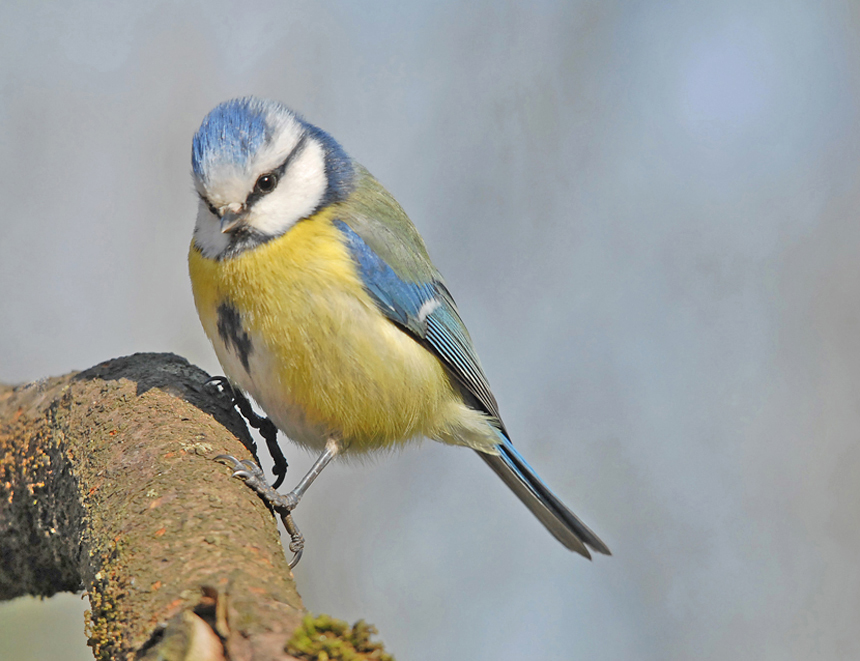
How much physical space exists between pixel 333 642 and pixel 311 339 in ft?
4.08

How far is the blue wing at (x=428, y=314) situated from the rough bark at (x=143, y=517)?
575 millimetres

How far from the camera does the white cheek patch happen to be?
2215 millimetres

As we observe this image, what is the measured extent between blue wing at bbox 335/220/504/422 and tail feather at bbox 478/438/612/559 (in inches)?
5.3

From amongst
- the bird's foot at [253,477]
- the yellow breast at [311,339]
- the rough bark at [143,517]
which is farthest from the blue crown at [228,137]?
the bird's foot at [253,477]

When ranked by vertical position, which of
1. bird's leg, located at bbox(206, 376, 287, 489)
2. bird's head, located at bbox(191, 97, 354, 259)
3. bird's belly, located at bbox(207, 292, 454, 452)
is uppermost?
bird's head, located at bbox(191, 97, 354, 259)

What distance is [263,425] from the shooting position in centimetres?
252

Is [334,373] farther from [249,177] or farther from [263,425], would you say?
[249,177]

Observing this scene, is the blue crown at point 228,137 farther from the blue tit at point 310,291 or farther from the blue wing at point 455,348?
the blue wing at point 455,348

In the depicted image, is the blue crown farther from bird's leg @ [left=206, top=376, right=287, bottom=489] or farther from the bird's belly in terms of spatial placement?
bird's leg @ [left=206, top=376, right=287, bottom=489]

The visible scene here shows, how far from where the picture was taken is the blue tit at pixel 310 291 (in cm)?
214

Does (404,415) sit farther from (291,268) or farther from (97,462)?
(97,462)

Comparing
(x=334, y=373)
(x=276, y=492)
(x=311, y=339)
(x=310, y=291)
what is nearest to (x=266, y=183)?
(x=310, y=291)

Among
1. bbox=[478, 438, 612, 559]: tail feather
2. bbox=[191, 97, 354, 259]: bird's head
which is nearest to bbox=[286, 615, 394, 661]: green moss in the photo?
bbox=[191, 97, 354, 259]: bird's head

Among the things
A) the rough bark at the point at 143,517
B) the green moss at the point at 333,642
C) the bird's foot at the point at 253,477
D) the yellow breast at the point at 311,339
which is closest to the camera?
the green moss at the point at 333,642
